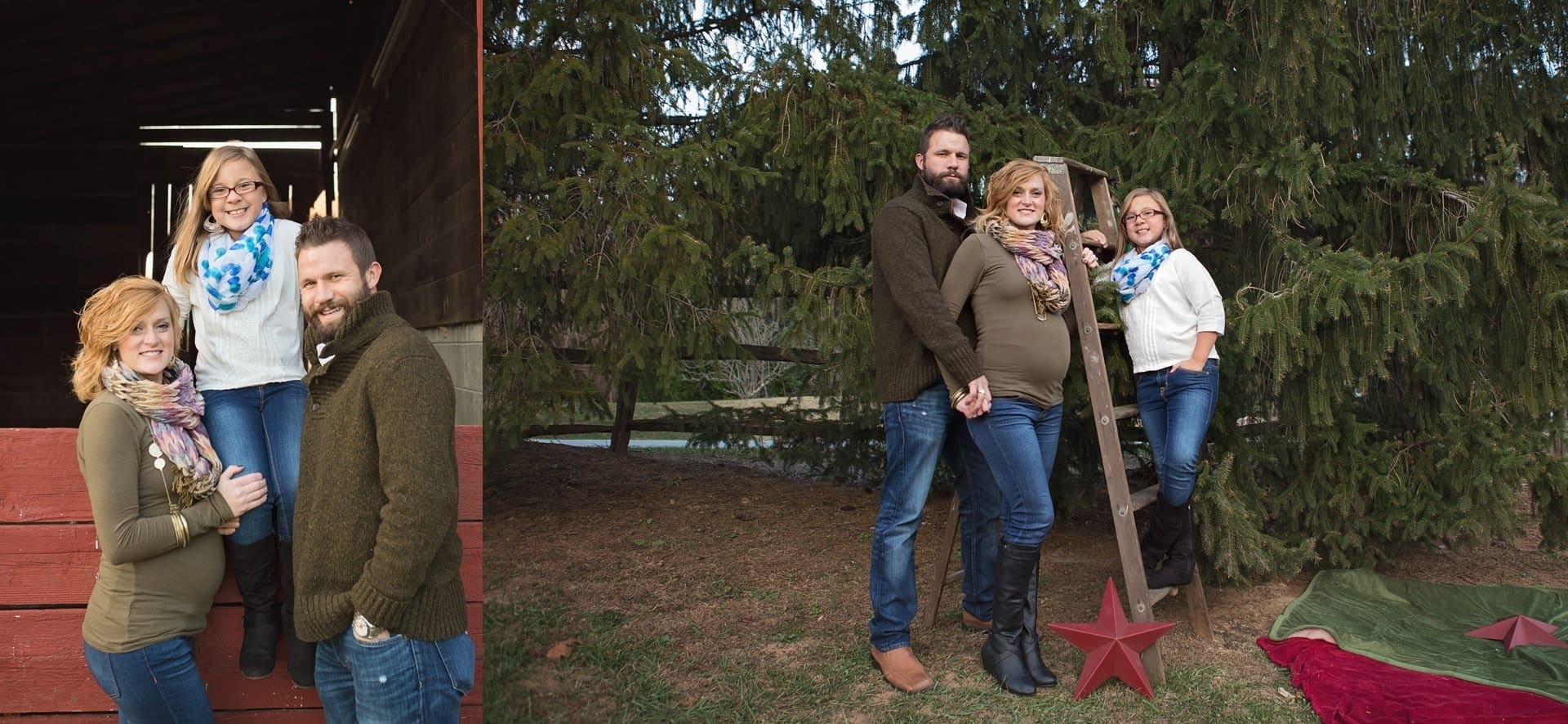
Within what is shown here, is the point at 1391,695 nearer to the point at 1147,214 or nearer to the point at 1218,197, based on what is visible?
the point at 1147,214

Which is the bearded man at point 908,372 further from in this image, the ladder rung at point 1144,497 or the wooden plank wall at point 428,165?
the wooden plank wall at point 428,165

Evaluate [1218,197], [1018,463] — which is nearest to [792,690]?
[1018,463]

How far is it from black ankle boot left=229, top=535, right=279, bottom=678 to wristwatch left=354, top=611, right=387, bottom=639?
434 millimetres

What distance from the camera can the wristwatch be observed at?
1.86m

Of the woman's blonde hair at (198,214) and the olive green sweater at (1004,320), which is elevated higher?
the woman's blonde hair at (198,214)

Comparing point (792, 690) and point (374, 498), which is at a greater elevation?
point (374, 498)

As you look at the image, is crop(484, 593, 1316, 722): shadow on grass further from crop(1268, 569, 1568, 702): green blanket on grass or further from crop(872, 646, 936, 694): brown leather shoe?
crop(1268, 569, 1568, 702): green blanket on grass

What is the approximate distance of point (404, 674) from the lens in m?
1.90

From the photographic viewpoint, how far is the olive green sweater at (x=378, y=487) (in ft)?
5.84

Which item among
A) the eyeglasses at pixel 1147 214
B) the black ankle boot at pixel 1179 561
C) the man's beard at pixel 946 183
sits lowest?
the black ankle boot at pixel 1179 561

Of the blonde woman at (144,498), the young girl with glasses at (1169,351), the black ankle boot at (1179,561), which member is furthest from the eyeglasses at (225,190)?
the black ankle boot at (1179,561)

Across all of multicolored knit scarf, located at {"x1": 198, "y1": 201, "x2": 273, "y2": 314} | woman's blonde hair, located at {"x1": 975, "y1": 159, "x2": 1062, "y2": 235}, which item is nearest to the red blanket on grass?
woman's blonde hair, located at {"x1": 975, "y1": 159, "x2": 1062, "y2": 235}

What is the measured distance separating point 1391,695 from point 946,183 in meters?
2.10

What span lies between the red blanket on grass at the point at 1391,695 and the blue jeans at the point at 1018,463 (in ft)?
3.43
